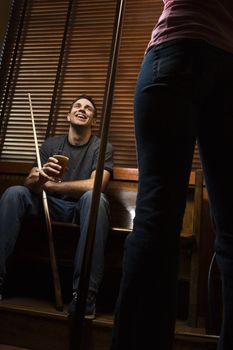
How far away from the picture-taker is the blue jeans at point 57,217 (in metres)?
1.42

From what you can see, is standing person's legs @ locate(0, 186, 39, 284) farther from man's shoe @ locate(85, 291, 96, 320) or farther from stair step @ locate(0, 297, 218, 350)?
man's shoe @ locate(85, 291, 96, 320)

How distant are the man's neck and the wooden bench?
10.5 inches

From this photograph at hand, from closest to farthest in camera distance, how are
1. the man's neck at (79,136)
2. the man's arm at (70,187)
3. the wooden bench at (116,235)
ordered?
1. the wooden bench at (116,235)
2. the man's arm at (70,187)
3. the man's neck at (79,136)

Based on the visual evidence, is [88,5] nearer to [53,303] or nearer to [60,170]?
[60,170]

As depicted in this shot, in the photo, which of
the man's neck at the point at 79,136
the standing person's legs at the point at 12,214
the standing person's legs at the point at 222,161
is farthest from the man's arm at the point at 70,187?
the standing person's legs at the point at 222,161

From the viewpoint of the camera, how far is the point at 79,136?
214 centimetres

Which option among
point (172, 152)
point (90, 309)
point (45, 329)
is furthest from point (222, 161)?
point (45, 329)

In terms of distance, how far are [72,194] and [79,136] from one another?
1.66ft

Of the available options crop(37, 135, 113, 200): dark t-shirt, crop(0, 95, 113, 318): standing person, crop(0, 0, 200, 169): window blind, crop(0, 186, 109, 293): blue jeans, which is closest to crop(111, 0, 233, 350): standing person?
crop(0, 95, 113, 318): standing person

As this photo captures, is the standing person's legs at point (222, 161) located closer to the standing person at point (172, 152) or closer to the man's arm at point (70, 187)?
the standing person at point (172, 152)

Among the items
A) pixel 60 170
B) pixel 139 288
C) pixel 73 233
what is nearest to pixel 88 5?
pixel 60 170

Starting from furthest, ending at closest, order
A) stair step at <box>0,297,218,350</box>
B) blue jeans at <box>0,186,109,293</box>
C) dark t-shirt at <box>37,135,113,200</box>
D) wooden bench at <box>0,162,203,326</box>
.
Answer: dark t-shirt at <box>37,135,113,200</box>
wooden bench at <box>0,162,203,326</box>
blue jeans at <box>0,186,109,293</box>
stair step at <box>0,297,218,350</box>

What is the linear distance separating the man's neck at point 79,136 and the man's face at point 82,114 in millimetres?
40

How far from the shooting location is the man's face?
6.98 feet
